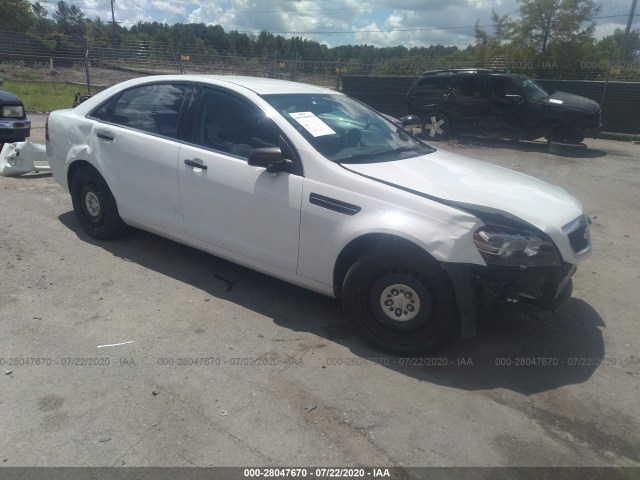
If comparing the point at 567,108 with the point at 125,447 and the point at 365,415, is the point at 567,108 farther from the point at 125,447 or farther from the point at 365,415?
the point at 125,447

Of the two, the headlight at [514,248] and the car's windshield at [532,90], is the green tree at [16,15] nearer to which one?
the car's windshield at [532,90]

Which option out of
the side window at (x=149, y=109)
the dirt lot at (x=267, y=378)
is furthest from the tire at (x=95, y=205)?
the side window at (x=149, y=109)

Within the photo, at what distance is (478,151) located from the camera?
488 inches

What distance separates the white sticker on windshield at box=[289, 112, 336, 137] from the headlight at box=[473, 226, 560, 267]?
4.72 ft

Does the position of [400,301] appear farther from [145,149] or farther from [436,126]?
[436,126]

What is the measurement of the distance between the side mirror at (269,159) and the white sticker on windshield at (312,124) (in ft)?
1.13

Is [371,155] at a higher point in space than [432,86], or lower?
Answer: lower

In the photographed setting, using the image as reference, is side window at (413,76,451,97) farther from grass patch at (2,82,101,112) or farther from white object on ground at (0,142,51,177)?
grass patch at (2,82,101,112)

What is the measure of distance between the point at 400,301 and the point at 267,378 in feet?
3.20

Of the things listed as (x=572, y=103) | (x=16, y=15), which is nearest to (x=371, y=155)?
(x=572, y=103)

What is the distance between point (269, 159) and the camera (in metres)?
3.64

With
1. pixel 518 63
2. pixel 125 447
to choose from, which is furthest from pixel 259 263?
pixel 518 63

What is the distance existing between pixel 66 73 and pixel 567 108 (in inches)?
1102

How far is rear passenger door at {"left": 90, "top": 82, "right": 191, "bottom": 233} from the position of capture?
4371 millimetres
